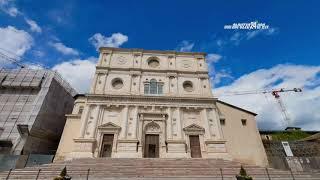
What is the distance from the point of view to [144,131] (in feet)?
62.9

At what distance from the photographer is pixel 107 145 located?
1828 cm

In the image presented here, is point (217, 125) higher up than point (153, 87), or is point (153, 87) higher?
point (153, 87)

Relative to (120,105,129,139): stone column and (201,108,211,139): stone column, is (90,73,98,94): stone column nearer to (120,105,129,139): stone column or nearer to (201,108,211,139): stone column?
(120,105,129,139): stone column

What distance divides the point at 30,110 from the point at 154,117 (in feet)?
45.8

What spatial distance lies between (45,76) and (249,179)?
25.0 m

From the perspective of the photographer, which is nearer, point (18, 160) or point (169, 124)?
point (18, 160)

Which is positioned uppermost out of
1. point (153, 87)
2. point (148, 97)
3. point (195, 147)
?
point (153, 87)

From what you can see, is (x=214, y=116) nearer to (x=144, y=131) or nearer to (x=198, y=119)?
(x=198, y=119)

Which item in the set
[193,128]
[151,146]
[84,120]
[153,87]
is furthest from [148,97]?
[84,120]

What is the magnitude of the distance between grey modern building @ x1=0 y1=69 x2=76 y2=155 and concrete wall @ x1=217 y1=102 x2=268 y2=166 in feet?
67.8

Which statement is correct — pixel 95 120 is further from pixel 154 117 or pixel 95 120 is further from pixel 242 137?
pixel 242 137

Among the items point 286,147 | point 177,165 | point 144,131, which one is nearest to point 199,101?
point 144,131

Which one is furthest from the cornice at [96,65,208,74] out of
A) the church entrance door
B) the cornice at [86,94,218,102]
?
the church entrance door

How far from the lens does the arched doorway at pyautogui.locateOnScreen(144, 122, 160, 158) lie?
18359 mm
